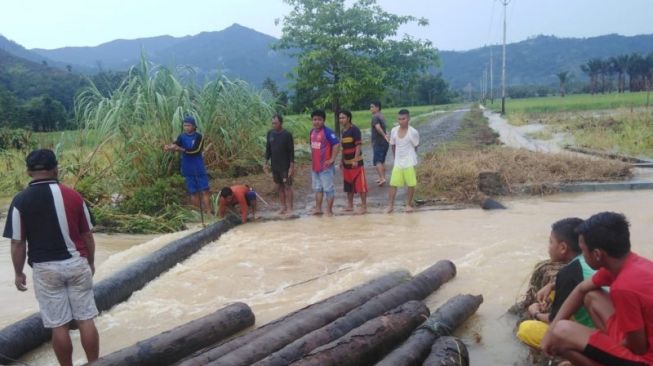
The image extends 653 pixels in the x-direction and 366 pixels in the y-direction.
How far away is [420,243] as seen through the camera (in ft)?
25.8

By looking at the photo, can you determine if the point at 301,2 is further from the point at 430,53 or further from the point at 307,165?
the point at 307,165

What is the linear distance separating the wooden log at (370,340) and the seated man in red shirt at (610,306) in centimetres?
107

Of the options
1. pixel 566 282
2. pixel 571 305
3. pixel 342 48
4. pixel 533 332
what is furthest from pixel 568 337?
pixel 342 48

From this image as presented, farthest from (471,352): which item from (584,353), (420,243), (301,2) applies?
(301,2)

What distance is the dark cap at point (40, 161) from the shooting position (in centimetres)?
394

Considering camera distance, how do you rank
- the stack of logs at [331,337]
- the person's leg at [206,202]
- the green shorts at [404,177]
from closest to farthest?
1. the stack of logs at [331,337]
2. the green shorts at [404,177]
3. the person's leg at [206,202]

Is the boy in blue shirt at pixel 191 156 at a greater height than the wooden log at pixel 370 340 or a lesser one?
greater

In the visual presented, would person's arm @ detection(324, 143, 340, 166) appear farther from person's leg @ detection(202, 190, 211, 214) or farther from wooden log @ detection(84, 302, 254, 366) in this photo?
wooden log @ detection(84, 302, 254, 366)

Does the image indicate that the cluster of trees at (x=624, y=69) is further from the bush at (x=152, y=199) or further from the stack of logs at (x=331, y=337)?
the stack of logs at (x=331, y=337)

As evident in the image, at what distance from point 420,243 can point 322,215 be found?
7.32ft

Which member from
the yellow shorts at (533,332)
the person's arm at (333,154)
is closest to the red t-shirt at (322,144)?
the person's arm at (333,154)

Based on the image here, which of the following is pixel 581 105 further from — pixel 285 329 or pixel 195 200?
pixel 285 329

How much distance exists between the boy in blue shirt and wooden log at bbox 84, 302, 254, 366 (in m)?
4.72

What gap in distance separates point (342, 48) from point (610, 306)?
1562 centimetres
